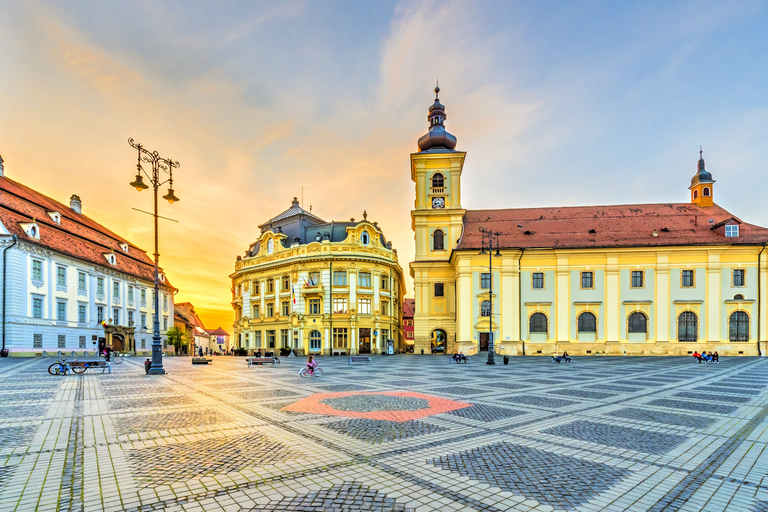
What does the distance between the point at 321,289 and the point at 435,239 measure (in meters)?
15.4

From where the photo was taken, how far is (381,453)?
23.4 feet

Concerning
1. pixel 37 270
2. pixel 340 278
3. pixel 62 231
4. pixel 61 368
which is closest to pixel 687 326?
pixel 340 278

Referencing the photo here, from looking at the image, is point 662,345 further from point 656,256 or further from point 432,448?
point 432,448

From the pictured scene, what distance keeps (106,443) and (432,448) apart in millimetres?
5822

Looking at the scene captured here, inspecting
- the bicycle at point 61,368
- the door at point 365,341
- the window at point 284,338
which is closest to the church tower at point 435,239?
the door at point 365,341

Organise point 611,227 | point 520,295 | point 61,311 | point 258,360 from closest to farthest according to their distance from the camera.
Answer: point 258,360
point 61,311
point 520,295
point 611,227

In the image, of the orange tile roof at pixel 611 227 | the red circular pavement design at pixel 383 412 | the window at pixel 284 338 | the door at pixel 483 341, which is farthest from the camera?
the window at pixel 284 338

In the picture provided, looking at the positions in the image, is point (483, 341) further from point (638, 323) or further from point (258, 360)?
point (258, 360)

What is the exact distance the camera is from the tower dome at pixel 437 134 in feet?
176

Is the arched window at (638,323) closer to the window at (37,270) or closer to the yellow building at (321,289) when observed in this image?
the yellow building at (321,289)

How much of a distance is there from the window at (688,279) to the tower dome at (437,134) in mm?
28898

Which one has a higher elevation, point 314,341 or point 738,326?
point 738,326

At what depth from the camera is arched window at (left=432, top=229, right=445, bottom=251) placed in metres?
51.0

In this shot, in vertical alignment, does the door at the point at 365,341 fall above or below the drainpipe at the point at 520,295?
below
